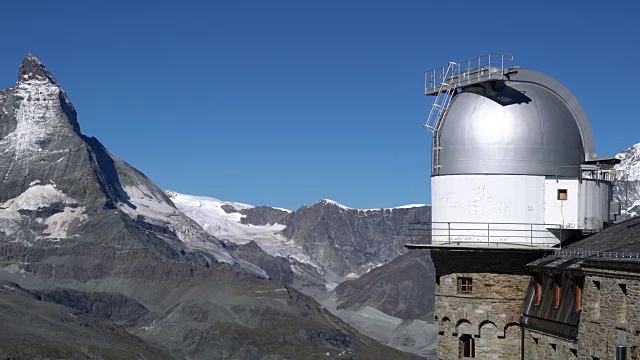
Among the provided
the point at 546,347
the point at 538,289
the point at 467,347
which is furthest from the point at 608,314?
the point at 467,347

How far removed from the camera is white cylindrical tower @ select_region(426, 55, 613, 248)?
105 feet

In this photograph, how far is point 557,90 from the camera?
108ft

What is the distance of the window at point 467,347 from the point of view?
1323 inches

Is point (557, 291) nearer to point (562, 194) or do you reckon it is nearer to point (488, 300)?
point (488, 300)

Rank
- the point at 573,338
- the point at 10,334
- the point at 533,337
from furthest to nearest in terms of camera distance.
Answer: the point at 10,334 < the point at 533,337 < the point at 573,338

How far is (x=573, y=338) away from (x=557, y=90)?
8572 mm

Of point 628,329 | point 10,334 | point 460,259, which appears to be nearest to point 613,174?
point 460,259

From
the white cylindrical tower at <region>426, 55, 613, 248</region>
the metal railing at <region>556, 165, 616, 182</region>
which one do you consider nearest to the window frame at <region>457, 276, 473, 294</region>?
the white cylindrical tower at <region>426, 55, 613, 248</region>

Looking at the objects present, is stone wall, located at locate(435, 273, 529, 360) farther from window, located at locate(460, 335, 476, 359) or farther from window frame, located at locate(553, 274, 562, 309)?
window frame, located at locate(553, 274, 562, 309)

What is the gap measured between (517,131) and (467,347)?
7.42m

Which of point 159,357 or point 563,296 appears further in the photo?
point 159,357

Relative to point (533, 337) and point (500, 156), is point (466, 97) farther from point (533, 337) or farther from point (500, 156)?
point (533, 337)

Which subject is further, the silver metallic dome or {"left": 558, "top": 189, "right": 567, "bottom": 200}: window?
{"left": 558, "top": 189, "right": 567, "bottom": 200}: window

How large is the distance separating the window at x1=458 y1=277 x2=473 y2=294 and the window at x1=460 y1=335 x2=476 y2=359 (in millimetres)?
1508
